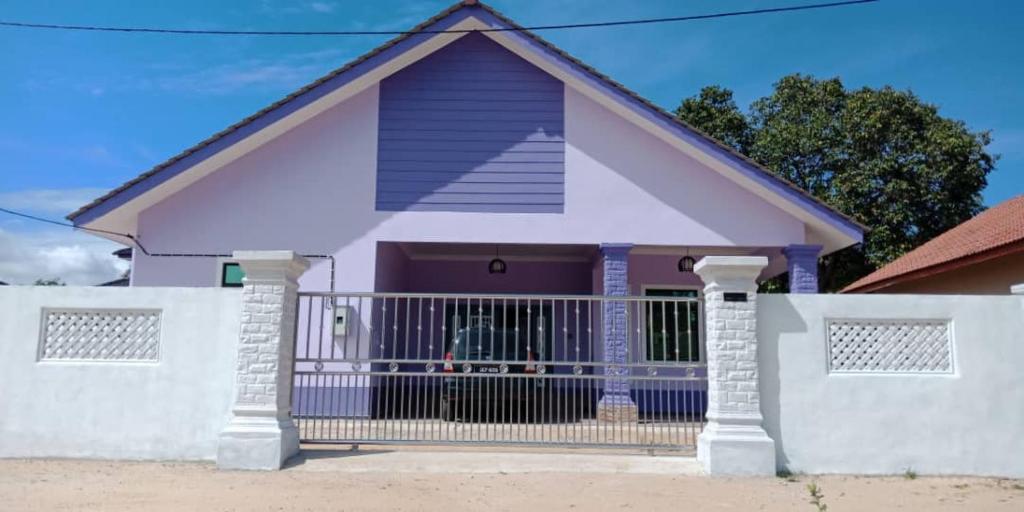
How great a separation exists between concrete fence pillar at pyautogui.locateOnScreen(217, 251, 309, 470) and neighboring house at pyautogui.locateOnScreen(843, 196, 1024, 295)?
383 inches

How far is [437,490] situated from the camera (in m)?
A: 6.36

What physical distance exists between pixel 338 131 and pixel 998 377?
9.34 m

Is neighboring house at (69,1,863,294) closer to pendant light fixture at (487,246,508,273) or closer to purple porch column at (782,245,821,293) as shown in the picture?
purple porch column at (782,245,821,293)

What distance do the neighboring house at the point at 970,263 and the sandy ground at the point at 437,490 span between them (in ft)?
17.9

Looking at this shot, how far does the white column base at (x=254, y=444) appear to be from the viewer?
6.98 metres

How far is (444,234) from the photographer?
11.6 m

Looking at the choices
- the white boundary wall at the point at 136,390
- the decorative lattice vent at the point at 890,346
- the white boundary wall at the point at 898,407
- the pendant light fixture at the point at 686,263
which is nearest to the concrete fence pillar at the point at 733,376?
the white boundary wall at the point at 898,407

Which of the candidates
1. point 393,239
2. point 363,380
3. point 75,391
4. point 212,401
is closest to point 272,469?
point 212,401

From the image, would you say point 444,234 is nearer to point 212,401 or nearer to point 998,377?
point 212,401

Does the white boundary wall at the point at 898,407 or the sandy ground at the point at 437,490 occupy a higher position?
the white boundary wall at the point at 898,407

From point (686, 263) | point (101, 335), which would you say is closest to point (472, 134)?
point (686, 263)

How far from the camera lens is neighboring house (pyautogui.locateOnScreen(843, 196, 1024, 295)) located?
11.2m

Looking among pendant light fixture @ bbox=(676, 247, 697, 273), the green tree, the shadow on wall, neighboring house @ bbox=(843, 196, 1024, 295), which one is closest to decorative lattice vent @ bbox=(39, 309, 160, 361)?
the shadow on wall

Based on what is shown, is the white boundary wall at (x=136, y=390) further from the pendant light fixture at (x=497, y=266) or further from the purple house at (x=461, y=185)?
the pendant light fixture at (x=497, y=266)
